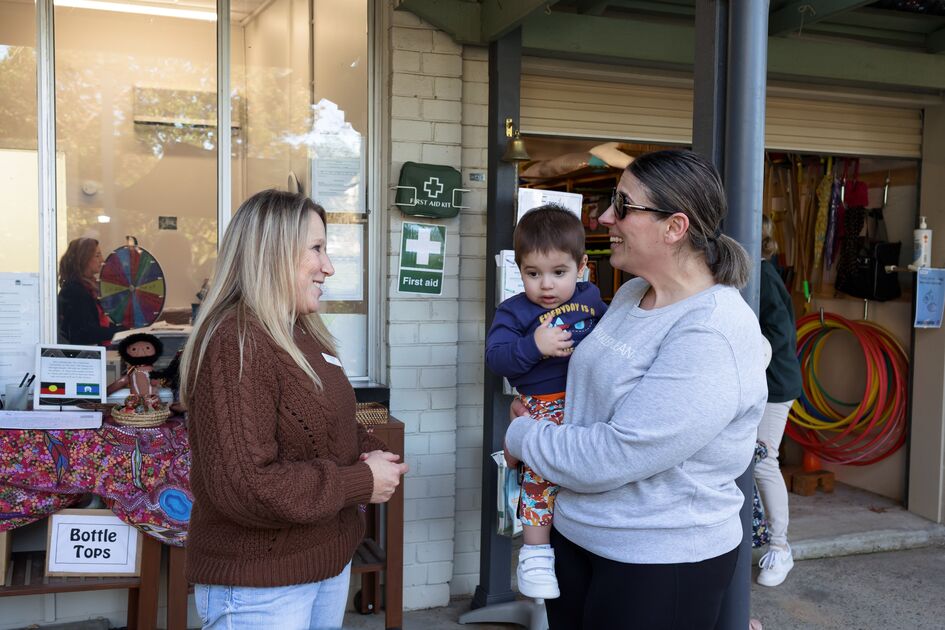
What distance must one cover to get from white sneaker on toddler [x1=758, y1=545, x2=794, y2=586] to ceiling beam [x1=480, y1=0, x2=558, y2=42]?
291 centimetres

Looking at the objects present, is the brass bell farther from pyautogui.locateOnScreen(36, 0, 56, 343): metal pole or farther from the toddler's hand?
pyautogui.locateOnScreen(36, 0, 56, 343): metal pole

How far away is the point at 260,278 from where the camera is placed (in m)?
1.78

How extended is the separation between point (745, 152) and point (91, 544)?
9.18 ft

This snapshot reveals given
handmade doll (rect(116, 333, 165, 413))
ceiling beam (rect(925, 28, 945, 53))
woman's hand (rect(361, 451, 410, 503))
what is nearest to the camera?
woman's hand (rect(361, 451, 410, 503))

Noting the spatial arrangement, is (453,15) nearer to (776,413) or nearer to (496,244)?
(496,244)

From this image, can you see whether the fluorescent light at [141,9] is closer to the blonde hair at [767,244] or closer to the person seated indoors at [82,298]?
the person seated indoors at [82,298]

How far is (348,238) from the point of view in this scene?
4.12 metres

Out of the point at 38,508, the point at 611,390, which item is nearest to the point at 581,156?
the point at 38,508

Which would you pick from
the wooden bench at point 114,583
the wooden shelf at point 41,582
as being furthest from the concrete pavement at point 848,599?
the wooden shelf at point 41,582

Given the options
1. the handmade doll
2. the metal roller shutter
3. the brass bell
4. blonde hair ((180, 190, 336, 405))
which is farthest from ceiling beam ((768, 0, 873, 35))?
the handmade doll

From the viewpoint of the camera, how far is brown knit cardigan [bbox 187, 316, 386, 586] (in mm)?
1651

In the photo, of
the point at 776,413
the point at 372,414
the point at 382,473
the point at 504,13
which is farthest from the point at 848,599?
the point at 382,473

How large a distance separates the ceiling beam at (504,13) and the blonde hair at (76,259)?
6.45 feet

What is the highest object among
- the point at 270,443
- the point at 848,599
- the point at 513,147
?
the point at 513,147
